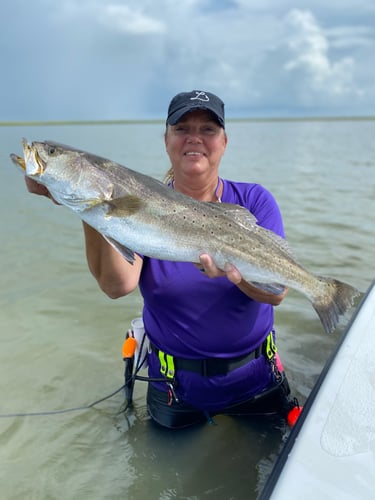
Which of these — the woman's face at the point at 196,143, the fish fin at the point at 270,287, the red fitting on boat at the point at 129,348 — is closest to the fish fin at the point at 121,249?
the fish fin at the point at 270,287

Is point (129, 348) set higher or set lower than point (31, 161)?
lower

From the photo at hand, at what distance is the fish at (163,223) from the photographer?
9.26ft

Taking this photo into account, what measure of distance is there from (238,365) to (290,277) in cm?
100

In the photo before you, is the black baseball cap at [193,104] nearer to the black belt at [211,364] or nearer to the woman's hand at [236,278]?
the woman's hand at [236,278]

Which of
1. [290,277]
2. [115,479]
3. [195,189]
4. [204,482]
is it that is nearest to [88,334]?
[115,479]

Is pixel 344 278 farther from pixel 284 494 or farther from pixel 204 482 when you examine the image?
pixel 284 494

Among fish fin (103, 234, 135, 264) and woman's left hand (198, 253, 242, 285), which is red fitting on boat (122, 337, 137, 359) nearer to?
woman's left hand (198, 253, 242, 285)

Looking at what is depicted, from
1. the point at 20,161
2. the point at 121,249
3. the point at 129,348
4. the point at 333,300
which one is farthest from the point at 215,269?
the point at 129,348

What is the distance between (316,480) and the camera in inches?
93.1

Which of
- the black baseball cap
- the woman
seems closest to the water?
the woman

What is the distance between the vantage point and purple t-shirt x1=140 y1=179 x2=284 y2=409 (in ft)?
11.3

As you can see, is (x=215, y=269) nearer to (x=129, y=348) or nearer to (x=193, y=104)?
(x=193, y=104)

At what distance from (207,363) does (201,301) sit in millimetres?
540

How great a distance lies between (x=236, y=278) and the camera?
299cm
